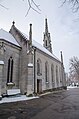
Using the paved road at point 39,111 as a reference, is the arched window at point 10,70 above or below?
above

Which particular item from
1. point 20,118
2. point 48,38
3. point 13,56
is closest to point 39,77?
point 13,56

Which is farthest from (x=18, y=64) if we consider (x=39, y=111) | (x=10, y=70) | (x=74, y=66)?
(x=74, y=66)

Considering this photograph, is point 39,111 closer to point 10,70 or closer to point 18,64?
point 10,70

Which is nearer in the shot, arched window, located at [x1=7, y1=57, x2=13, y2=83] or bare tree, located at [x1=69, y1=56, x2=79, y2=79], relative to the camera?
arched window, located at [x1=7, y1=57, x2=13, y2=83]

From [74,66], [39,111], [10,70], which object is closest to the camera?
[39,111]

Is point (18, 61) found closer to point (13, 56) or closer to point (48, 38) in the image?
point (13, 56)

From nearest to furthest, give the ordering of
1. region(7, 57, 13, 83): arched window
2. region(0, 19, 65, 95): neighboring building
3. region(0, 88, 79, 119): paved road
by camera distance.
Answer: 1. region(0, 88, 79, 119): paved road
2. region(0, 19, 65, 95): neighboring building
3. region(7, 57, 13, 83): arched window

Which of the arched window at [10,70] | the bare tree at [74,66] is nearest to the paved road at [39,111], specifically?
the arched window at [10,70]

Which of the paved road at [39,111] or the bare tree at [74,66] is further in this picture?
the bare tree at [74,66]

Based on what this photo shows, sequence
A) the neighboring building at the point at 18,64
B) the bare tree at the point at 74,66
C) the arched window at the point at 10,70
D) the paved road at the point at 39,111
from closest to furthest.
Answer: the paved road at the point at 39,111 < the neighboring building at the point at 18,64 < the arched window at the point at 10,70 < the bare tree at the point at 74,66

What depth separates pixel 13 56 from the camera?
2095 cm

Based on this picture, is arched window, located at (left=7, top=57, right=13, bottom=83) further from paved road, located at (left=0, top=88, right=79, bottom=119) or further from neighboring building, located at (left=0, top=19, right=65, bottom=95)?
paved road, located at (left=0, top=88, right=79, bottom=119)

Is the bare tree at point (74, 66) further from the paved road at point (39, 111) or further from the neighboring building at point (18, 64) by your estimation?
the paved road at point (39, 111)

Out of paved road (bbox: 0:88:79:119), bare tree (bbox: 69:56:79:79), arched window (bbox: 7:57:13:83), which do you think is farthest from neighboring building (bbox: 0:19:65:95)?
bare tree (bbox: 69:56:79:79)
